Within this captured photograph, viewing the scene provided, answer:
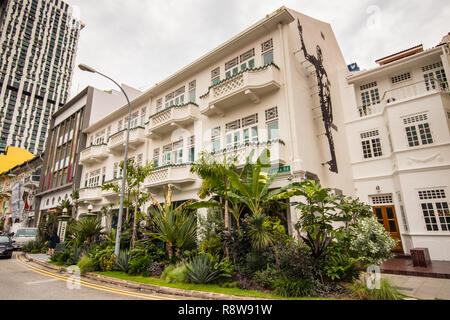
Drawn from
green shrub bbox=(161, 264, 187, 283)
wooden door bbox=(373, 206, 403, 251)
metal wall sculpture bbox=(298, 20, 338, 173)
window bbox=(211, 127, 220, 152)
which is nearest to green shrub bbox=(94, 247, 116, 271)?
green shrub bbox=(161, 264, 187, 283)

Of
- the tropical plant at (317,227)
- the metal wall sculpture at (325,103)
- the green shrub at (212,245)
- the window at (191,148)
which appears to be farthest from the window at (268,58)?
the green shrub at (212,245)

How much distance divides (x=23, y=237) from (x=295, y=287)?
2933cm

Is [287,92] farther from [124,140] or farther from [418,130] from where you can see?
[124,140]

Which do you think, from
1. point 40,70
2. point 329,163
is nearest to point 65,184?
point 329,163

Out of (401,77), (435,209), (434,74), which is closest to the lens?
(435,209)

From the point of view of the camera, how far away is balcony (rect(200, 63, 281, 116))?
42.9 ft

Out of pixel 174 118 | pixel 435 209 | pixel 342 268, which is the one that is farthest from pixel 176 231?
pixel 435 209

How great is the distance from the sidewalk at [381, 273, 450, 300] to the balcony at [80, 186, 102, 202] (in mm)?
22378

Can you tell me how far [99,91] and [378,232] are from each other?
3139 centimetres

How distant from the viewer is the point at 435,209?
13.1 meters

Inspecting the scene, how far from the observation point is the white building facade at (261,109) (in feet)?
42.1

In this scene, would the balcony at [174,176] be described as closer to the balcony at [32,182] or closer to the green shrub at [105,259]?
the green shrub at [105,259]

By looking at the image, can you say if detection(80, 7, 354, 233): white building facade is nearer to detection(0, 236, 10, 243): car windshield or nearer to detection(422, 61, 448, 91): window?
detection(422, 61, 448, 91): window

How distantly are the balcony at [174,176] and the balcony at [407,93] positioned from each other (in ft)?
43.7
